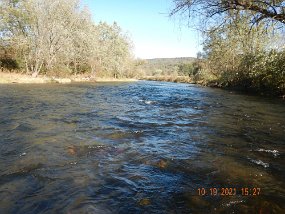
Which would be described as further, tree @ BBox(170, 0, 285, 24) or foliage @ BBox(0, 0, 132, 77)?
foliage @ BBox(0, 0, 132, 77)

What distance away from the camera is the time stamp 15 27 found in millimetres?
4738

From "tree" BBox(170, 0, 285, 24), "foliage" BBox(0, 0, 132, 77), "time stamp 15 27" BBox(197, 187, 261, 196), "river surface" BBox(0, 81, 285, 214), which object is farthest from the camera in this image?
"foliage" BBox(0, 0, 132, 77)

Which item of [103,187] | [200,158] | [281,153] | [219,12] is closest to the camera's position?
[103,187]

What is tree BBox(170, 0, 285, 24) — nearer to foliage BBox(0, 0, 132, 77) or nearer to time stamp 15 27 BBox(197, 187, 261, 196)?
time stamp 15 27 BBox(197, 187, 261, 196)

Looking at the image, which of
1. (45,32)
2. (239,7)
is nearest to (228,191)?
(239,7)

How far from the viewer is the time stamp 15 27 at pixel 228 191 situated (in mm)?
4738

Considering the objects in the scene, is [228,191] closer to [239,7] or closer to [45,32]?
[239,7]

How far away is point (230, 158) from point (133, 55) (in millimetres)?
73787

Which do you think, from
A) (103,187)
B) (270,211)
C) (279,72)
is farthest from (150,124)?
(279,72)

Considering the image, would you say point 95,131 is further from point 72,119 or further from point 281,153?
point 281,153

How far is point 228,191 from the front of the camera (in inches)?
191

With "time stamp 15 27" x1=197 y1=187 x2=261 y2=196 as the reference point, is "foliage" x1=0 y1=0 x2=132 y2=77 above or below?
above

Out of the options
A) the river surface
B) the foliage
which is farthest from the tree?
the foliage

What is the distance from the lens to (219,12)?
12523 millimetres
